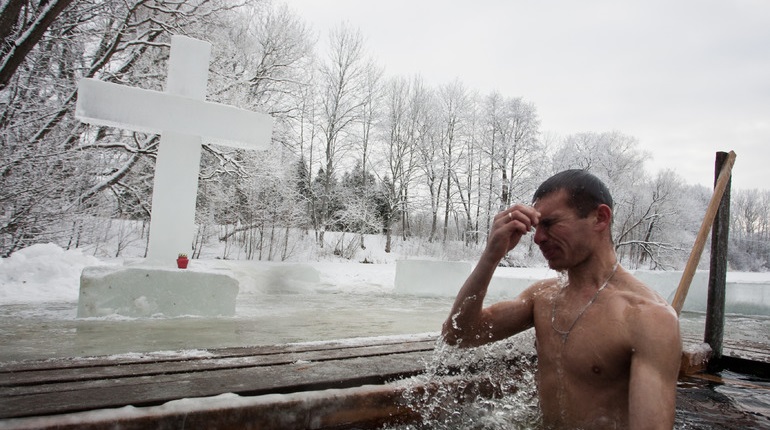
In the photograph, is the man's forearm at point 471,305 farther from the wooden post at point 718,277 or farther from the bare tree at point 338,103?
the bare tree at point 338,103

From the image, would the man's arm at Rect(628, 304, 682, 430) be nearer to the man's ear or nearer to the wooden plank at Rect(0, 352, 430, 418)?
the man's ear

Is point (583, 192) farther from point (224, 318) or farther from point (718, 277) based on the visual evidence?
point (224, 318)

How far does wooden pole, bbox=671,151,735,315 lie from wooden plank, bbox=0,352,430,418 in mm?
2009

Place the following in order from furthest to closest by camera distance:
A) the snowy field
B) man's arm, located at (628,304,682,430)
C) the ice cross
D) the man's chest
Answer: the ice cross → the snowy field → the man's chest → man's arm, located at (628,304,682,430)

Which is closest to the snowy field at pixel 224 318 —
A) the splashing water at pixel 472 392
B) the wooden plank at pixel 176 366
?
the wooden plank at pixel 176 366

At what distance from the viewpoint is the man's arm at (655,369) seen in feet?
4.62

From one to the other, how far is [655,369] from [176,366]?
2.14m

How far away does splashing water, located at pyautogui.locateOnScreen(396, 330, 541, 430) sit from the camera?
2.33 m

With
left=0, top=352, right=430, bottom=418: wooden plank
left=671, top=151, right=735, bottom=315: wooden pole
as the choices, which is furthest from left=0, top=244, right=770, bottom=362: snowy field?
left=671, top=151, right=735, bottom=315: wooden pole

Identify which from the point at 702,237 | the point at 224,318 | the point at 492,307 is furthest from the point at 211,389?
the point at 224,318

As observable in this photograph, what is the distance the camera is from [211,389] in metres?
1.97

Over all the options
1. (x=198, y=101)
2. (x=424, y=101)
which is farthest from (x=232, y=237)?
(x=424, y=101)

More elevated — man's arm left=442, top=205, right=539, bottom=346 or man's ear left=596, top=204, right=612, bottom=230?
man's ear left=596, top=204, right=612, bottom=230

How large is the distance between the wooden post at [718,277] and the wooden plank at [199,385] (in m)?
2.93
